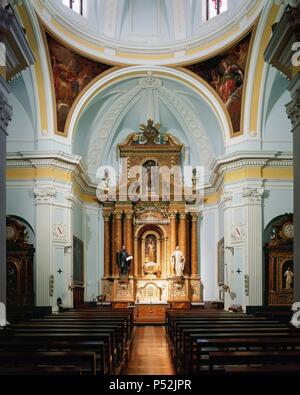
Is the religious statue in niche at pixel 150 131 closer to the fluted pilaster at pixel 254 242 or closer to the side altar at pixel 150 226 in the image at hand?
the side altar at pixel 150 226

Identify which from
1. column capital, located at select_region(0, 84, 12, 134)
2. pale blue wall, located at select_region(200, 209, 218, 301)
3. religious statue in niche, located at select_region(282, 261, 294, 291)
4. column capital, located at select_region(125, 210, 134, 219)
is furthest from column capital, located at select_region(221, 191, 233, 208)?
column capital, located at select_region(0, 84, 12, 134)

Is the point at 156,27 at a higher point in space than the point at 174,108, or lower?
higher

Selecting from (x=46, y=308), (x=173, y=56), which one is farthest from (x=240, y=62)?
(x=46, y=308)

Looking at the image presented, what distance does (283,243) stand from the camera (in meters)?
18.8

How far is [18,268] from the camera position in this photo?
1848cm

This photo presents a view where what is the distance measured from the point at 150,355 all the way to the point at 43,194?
27.2 ft

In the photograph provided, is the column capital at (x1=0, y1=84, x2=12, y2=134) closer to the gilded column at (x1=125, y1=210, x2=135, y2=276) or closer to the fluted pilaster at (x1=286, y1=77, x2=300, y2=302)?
the fluted pilaster at (x1=286, y1=77, x2=300, y2=302)

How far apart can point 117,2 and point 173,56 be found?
2668 mm

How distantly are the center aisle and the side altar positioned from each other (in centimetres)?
488

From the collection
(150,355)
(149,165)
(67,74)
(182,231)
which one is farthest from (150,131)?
(150,355)

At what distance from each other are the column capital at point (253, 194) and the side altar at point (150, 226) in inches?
176

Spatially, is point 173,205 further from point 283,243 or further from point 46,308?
point 46,308

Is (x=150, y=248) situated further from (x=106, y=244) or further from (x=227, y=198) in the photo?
(x=227, y=198)
